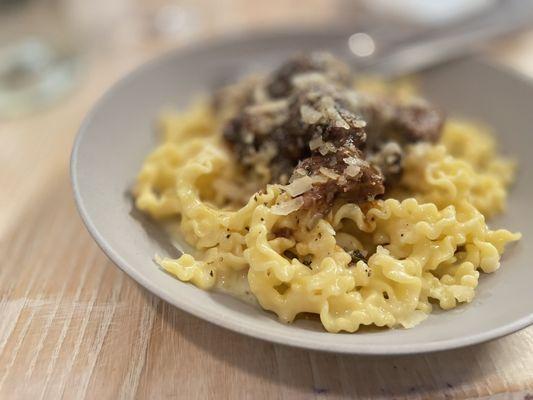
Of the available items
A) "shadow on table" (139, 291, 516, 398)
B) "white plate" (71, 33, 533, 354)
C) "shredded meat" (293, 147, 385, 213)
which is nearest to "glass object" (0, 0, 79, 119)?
"white plate" (71, 33, 533, 354)

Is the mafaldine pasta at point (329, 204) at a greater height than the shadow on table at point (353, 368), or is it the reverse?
the mafaldine pasta at point (329, 204)

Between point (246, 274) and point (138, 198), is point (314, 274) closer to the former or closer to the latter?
point (246, 274)

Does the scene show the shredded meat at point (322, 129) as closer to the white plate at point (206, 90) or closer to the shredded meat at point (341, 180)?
the shredded meat at point (341, 180)

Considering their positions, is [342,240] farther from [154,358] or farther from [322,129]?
[154,358]

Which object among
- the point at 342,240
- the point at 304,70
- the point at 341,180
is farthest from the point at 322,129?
the point at 304,70

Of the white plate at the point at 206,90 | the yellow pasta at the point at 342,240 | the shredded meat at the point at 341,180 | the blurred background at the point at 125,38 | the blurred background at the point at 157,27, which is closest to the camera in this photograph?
the white plate at the point at 206,90

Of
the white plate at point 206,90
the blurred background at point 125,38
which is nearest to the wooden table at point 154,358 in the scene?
the white plate at point 206,90

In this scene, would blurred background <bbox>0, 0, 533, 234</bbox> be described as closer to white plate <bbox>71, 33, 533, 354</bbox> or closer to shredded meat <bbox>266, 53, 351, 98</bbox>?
white plate <bbox>71, 33, 533, 354</bbox>
